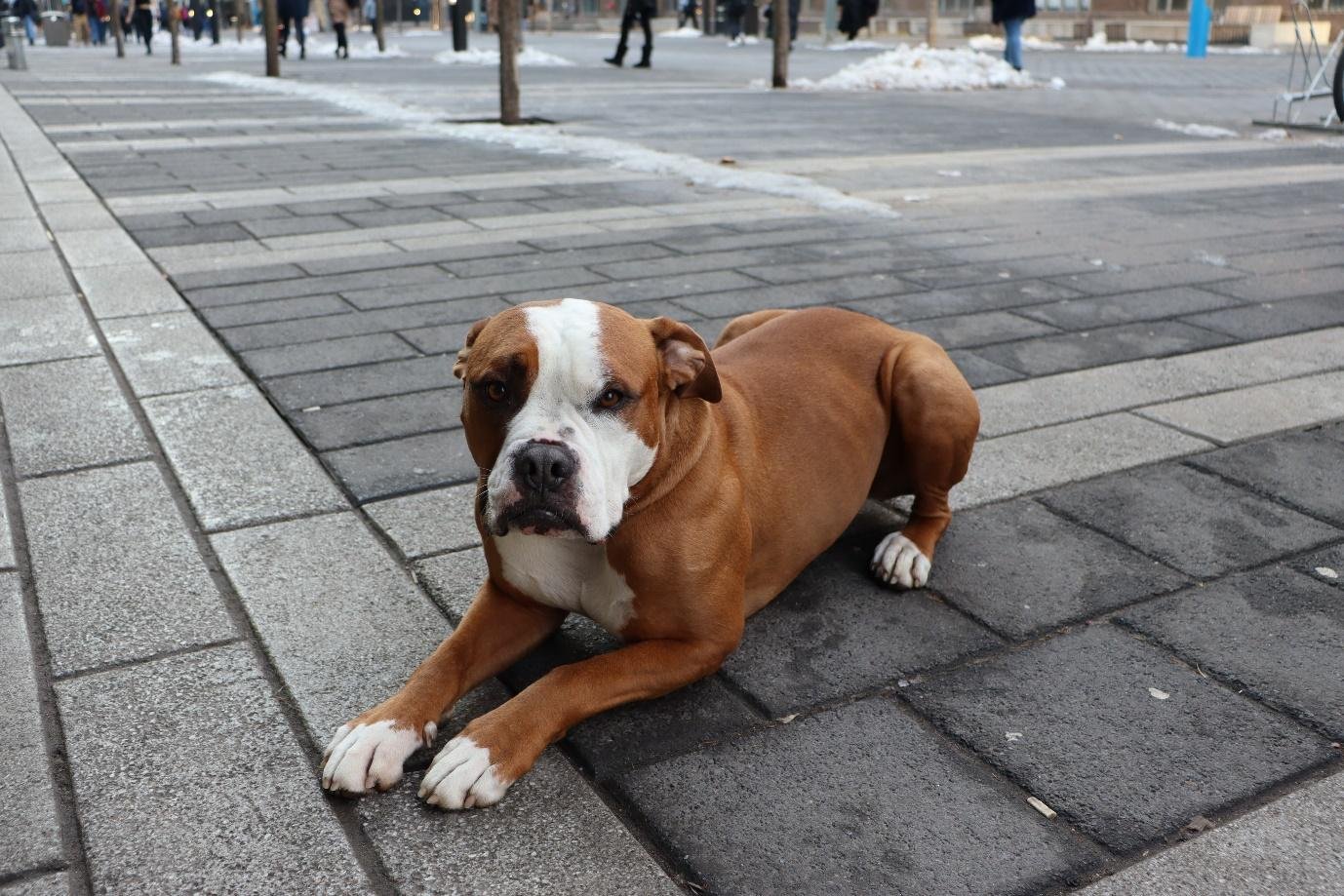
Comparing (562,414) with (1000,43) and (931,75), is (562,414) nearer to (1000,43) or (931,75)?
(931,75)

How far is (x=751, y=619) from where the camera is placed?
3.16 metres

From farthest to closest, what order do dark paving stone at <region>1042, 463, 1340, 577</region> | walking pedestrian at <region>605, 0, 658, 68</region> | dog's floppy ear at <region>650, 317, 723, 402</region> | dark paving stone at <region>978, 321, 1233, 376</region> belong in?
walking pedestrian at <region>605, 0, 658, 68</region>, dark paving stone at <region>978, 321, 1233, 376</region>, dark paving stone at <region>1042, 463, 1340, 577</region>, dog's floppy ear at <region>650, 317, 723, 402</region>

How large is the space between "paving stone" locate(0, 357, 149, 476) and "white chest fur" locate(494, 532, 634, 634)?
6.24ft

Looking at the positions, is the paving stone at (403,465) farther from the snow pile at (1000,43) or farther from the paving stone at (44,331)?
the snow pile at (1000,43)

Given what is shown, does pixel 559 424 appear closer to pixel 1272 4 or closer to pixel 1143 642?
pixel 1143 642

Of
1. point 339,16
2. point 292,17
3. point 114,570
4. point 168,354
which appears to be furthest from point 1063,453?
point 292,17

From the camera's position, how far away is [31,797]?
92.4 inches

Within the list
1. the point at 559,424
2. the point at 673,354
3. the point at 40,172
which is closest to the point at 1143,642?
the point at 673,354

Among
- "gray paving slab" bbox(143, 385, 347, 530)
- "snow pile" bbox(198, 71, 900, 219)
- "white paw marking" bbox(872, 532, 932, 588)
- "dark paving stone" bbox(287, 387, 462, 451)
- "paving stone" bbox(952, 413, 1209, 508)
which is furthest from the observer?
"snow pile" bbox(198, 71, 900, 219)

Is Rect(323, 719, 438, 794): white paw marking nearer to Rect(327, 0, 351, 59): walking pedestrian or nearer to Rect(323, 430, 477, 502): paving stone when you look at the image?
Rect(323, 430, 477, 502): paving stone

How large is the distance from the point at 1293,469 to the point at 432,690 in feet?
9.77

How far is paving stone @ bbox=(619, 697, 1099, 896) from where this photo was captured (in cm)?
221

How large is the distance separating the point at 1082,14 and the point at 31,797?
40.8 m

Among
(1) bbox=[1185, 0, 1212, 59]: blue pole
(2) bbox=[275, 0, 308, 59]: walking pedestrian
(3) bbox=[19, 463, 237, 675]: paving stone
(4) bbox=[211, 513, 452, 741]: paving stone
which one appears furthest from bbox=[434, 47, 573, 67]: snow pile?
(4) bbox=[211, 513, 452, 741]: paving stone
